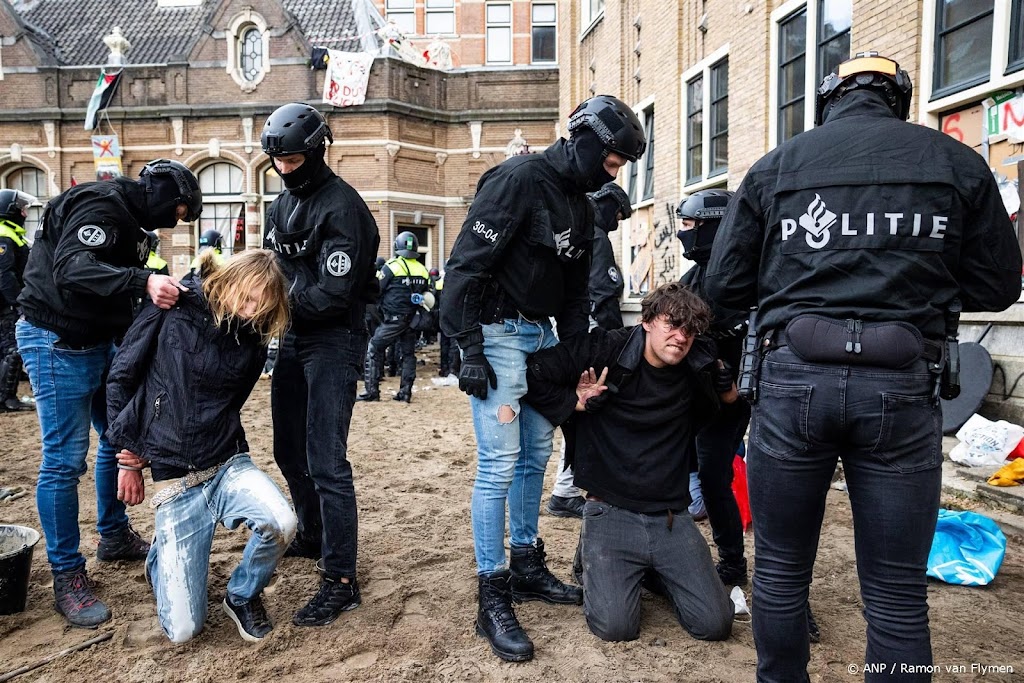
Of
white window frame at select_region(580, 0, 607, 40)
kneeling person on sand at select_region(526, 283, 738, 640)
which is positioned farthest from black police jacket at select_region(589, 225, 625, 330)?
white window frame at select_region(580, 0, 607, 40)

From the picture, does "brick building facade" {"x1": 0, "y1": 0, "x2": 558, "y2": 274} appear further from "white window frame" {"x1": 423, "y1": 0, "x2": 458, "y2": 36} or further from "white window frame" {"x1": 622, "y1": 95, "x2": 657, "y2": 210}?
"white window frame" {"x1": 622, "y1": 95, "x2": 657, "y2": 210}

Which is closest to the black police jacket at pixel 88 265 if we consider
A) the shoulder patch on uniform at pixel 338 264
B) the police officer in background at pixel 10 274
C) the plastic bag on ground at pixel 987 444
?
the shoulder patch on uniform at pixel 338 264

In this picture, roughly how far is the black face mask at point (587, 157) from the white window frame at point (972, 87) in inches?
198

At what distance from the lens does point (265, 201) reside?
2291 centimetres

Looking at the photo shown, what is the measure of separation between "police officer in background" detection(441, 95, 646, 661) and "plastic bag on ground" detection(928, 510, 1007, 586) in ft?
7.14

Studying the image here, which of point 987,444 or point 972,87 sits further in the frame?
point 972,87

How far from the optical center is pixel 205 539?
3008 millimetres

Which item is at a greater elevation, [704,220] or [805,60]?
[805,60]

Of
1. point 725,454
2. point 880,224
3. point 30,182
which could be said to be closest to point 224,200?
point 30,182

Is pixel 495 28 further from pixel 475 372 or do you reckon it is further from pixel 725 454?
pixel 475 372

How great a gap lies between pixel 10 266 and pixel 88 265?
5.30 metres

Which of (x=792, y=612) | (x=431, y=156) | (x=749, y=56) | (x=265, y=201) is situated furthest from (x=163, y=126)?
(x=792, y=612)

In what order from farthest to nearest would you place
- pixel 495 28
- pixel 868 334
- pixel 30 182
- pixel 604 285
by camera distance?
pixel 495 28 < pixel 30 182 < pixel 604 285 < pixel 868 334

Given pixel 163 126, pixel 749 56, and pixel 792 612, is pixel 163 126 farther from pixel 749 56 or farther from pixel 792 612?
pixel 792 612
